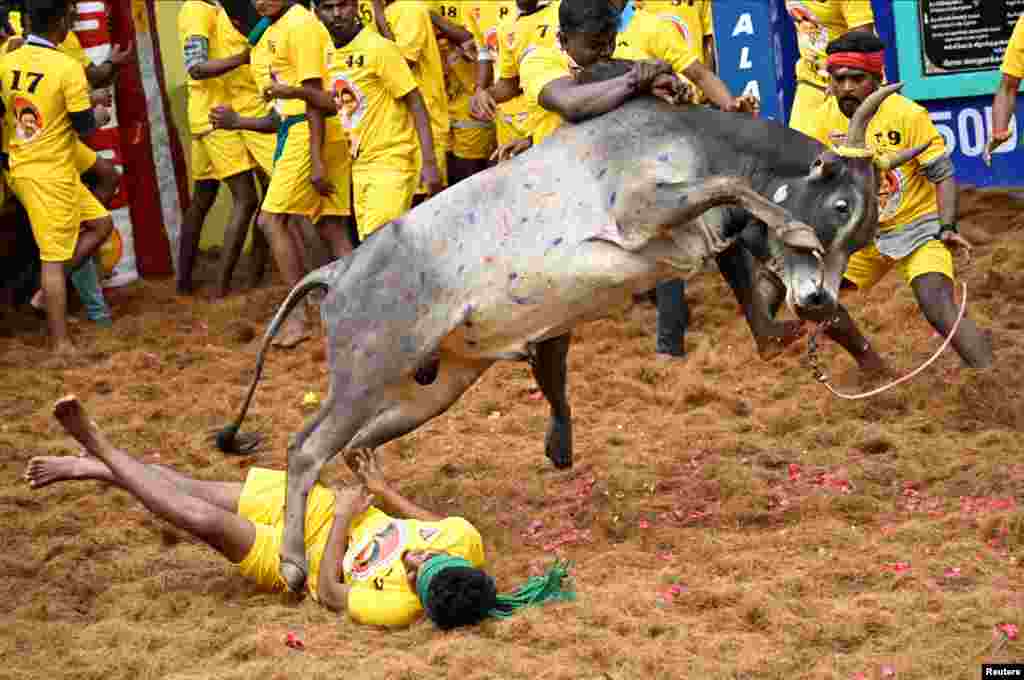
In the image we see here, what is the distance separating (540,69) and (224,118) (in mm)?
3785

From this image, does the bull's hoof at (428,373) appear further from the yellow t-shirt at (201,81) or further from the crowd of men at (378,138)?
the yellow t-shirt at (201,81)

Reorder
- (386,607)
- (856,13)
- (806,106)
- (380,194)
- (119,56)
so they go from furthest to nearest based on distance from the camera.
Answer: (119,56)
(380,194)
(856,13)
(806,106)
(386,607)

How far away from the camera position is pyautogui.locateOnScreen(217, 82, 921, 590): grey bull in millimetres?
5859

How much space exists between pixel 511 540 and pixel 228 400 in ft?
8.92

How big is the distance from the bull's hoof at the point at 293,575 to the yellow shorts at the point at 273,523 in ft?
0.13

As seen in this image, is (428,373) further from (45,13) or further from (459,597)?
(45,13)

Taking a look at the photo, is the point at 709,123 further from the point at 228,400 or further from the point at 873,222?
the point at 228,400

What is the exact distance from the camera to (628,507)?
6.97 metres

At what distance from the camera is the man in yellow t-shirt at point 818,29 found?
8.78m

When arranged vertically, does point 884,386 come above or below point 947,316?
below

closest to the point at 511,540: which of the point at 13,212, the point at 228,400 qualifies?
the point at 228,400

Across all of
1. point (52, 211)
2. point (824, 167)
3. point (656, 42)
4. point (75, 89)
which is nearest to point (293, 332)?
point (52, 211)

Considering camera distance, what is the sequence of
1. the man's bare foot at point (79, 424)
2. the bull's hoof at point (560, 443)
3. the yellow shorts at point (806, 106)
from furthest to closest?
1. the yellow shorts at point (806, 106)
2. the bull's hoof at point (560, 443)
3. the man's bare foot at point (79, 424)

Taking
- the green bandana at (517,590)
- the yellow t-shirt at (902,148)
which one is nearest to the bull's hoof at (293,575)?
the green bandana at (517,590)
